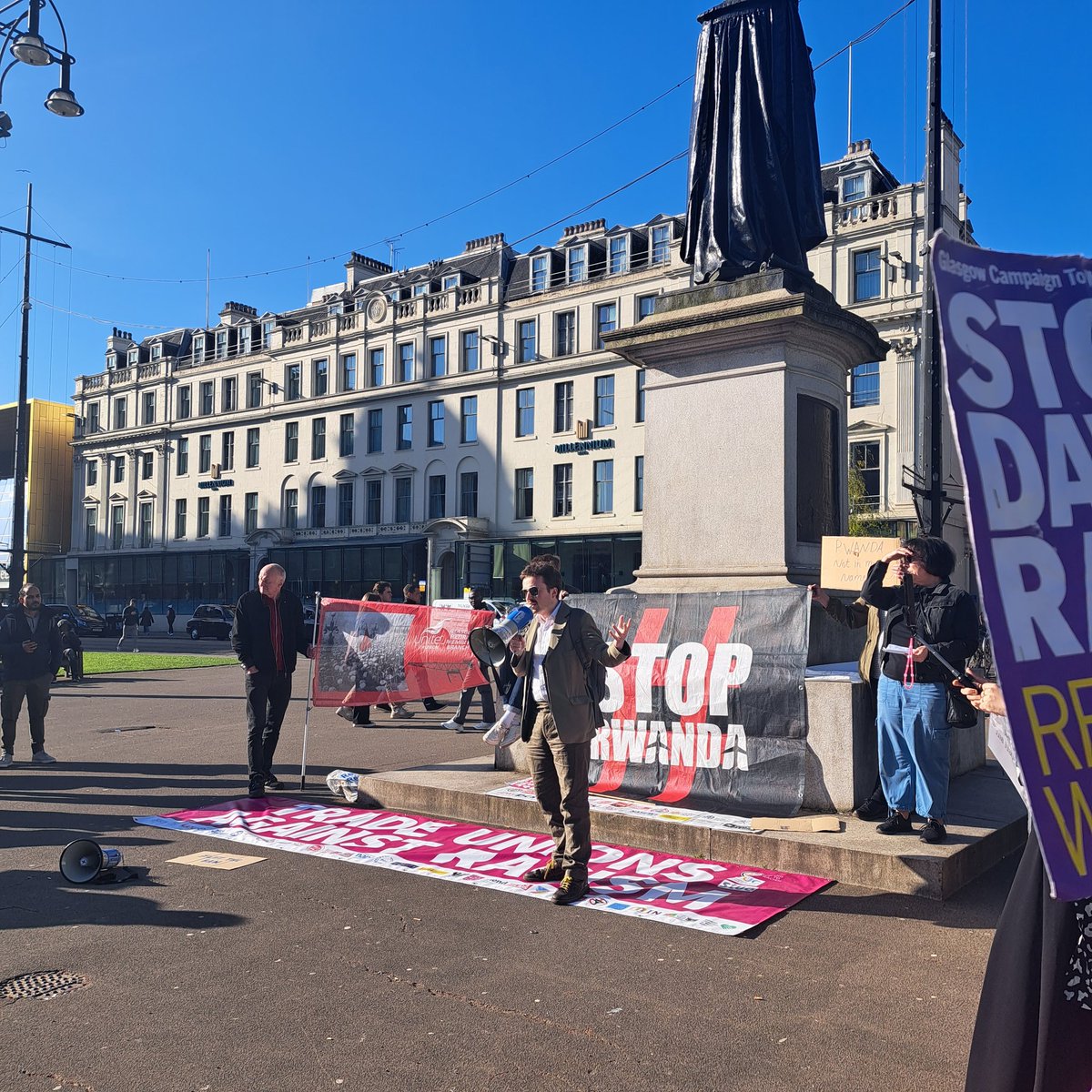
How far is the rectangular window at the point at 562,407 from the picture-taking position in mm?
44656

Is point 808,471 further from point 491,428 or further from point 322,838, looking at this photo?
point 491,428

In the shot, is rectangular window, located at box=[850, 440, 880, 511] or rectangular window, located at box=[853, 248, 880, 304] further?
rectangular window, located at box=[853, 248, 880, 304]

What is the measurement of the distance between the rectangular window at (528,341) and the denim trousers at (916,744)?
41.1 metres

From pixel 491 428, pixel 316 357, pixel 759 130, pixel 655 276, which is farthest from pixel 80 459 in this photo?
pixel 759 130

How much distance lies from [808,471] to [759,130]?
9.94ft

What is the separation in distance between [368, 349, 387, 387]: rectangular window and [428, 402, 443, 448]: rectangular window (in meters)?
3.91

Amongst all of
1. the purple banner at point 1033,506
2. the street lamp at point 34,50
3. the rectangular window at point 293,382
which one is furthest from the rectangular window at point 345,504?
the purple banner at point 1033,506

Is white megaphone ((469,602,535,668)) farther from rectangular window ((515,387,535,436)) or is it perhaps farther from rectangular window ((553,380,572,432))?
rectangular window ((515,387,535,436))

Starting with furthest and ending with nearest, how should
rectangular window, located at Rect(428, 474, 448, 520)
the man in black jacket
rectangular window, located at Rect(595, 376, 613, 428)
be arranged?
rectangular window, located at Rect(428, 474, 448, 520), rectangular window, located at Rect(595, 376, 613, 428), the man in black jacket

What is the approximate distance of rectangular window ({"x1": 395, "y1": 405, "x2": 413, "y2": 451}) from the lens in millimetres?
50562

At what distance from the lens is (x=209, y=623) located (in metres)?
45.8

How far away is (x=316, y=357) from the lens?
180 feet

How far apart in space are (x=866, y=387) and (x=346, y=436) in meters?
27.5

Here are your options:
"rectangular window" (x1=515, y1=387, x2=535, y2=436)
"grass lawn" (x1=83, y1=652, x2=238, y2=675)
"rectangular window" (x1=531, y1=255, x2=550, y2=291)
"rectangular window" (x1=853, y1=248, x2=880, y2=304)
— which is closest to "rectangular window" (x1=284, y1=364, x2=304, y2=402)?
"rectangular window" (x1=515, y1=387, x2=535, y2=436)
